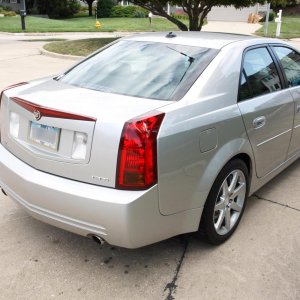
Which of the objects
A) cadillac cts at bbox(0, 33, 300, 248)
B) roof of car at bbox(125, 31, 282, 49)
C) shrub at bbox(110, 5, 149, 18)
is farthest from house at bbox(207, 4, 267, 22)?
cadillac cts at bbox(0, 33, 300, 248)

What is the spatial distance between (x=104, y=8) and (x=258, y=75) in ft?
133

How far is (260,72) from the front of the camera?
3.72 meters

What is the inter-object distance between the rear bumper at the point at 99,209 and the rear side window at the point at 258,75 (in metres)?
1.09

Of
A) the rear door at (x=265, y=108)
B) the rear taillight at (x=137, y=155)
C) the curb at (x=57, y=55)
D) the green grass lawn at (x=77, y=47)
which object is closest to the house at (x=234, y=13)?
the green grass lawn at (x=77, y=47)

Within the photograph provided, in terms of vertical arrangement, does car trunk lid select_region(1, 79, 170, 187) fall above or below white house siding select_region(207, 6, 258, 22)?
above

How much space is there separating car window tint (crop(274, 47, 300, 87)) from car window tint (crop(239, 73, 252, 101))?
83cm

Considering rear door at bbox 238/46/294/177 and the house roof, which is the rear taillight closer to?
rear door at bbox 238/46/294/177

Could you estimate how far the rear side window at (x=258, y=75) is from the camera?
11.3ft

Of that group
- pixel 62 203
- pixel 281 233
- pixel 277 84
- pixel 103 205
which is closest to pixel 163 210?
pixel 103 205

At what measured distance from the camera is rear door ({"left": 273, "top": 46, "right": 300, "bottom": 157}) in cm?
412

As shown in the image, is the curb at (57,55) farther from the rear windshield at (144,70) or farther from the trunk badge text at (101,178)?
the trunk badge text at (101,178)

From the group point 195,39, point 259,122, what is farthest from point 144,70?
point 259,122

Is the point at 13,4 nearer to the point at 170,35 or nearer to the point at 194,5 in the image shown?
the point at 194,5

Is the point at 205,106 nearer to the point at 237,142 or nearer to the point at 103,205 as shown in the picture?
the point at 237,142
